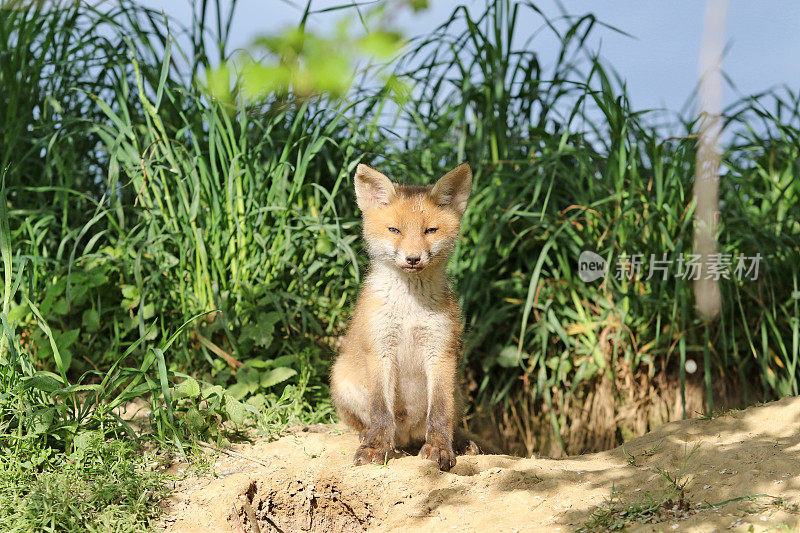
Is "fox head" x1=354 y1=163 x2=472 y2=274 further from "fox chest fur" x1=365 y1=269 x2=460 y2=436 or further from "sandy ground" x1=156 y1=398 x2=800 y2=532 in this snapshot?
"sandy ground" x1=156 y1=398 x2=800 y2=532

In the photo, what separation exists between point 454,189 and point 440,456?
4.39ft

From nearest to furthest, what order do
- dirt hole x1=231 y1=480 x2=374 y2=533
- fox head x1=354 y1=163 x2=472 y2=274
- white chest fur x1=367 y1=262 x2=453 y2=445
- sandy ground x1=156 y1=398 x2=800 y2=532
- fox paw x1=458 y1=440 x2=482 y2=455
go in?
sandy ground x1=156 y1=398 x2=800 y2=532 < dirt hole x1=231 y1=480 x2=374 y2=533 < fox head x1=354 y1=163 x2=472 y2=274 < white chest fur x1=367 y1=262 x2=453 y2=445 < fox paw x1=458 y1=440 x2=482 y2=455

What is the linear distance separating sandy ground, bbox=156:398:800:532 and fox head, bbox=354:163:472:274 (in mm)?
976

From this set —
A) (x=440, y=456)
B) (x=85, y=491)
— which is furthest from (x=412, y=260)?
(x=85, y=491)

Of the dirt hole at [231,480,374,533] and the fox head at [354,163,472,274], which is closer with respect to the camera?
the dirt hole at [231,480,374,533]

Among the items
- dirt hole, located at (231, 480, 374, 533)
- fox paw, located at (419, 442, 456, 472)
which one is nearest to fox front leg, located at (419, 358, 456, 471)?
fox paw, located at (419, 442, 456, 472)

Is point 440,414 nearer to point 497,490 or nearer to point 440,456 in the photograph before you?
point 440,456

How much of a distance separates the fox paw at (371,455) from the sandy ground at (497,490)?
0.06 metres

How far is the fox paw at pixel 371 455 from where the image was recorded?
3.14 m

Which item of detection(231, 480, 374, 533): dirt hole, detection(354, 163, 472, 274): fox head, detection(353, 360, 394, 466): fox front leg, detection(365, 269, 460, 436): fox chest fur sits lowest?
detection(231, 480, 374, 533): dirt hole

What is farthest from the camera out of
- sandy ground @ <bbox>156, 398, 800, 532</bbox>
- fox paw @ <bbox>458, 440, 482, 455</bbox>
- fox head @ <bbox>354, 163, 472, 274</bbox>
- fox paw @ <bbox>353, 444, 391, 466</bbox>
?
fox paw @ <bbox>458, 440, 482, 455</bbox>

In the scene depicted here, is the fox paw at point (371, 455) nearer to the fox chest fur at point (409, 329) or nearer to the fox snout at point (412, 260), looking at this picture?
the fox chest fur at point (409, 329)

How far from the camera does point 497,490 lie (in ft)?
9.49

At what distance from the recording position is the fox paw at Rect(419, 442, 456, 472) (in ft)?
10.3
